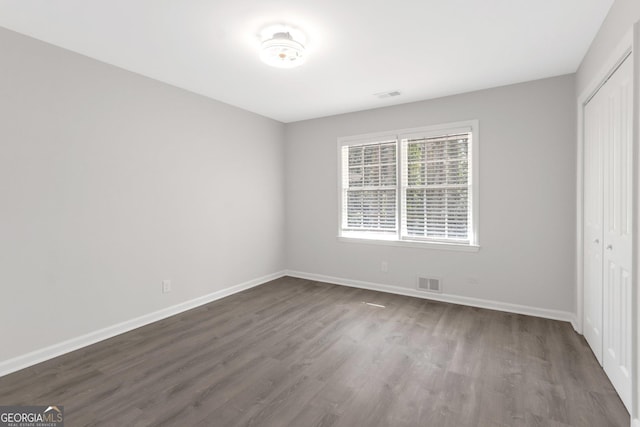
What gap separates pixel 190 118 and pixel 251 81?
95 cm

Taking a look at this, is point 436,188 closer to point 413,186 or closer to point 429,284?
point 413,186

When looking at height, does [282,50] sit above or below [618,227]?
above

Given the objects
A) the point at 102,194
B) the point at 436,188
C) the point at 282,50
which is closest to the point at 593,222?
the point at 436,188

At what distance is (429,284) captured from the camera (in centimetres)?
418

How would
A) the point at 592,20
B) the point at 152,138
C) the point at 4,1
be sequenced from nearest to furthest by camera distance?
1. the point at 4,1
2. the point at 592,20
3. the point at 152,138

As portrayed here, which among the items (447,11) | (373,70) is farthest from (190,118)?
(447,11)

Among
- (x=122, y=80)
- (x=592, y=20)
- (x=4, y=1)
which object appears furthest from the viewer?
(x=122, y=80)

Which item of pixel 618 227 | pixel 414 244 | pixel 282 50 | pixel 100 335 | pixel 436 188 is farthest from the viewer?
pixel 414 244

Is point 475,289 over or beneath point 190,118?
beneath

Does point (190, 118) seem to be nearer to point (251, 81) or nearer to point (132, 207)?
point (251, 81)

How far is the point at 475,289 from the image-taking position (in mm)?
3889

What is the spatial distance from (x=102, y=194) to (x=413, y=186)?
3.65 m

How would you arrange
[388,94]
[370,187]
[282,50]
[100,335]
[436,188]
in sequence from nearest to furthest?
[282,50]
[100,335]
[388,94]
[436,188]
[370,187]

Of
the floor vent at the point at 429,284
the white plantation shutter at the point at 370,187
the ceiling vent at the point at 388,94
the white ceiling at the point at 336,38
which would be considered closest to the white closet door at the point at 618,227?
the white ceiling at the point at 336,38
